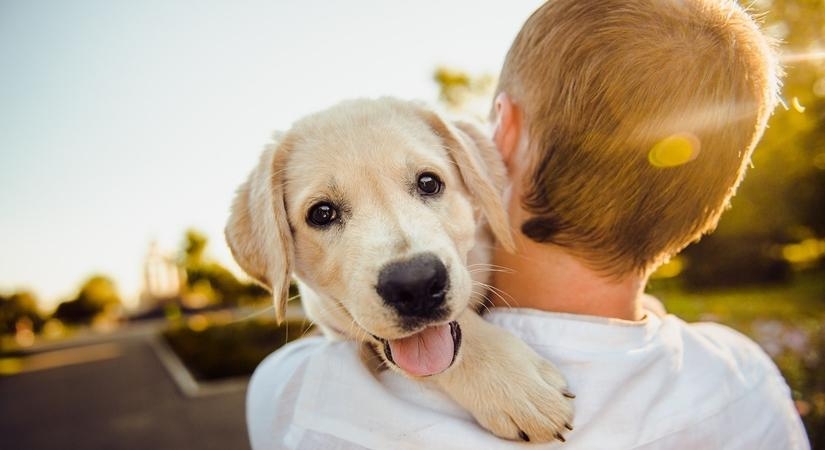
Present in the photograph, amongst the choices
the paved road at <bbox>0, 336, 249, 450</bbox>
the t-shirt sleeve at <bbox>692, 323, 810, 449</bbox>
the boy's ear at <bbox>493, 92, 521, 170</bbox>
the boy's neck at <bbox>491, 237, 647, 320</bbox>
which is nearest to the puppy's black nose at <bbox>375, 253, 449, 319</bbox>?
the boy's neck at <bbox>491, 237, 647, 320</bbox>

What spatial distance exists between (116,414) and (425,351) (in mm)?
14348

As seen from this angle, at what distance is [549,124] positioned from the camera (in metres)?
2.37

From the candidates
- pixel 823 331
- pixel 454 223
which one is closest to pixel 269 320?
pixel 823 331

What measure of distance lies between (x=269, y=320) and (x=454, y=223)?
20642mm

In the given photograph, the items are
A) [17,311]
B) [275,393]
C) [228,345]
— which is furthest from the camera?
[17,311]

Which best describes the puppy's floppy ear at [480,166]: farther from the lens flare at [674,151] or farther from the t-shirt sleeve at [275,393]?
the t-shirt sleeve at [275,393]

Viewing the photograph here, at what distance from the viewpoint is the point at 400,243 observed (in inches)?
97.4

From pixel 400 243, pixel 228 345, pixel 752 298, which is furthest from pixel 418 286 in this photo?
pixel 752 298

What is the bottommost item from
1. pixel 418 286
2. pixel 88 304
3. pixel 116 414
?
pixel 88 304

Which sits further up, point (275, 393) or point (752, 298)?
point (275, 393)

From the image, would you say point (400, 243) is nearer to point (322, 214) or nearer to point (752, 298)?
point (322, 214)

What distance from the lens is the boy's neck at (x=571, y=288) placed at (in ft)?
8.13

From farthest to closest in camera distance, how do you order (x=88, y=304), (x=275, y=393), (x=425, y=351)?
(x=88, y=304) < (x=275, y=393) < (x=425, y=351)

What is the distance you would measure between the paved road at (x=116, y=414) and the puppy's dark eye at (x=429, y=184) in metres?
9.30
